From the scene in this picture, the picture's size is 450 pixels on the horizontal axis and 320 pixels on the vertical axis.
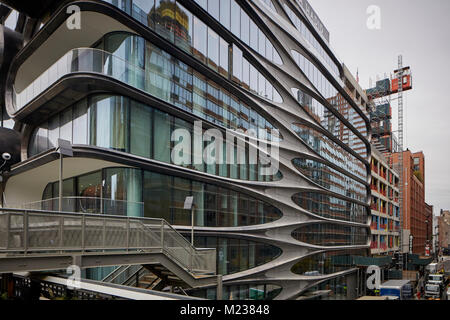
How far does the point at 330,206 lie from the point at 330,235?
11.2ft

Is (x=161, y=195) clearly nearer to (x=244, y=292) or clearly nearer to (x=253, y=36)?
(x=244, y=292)

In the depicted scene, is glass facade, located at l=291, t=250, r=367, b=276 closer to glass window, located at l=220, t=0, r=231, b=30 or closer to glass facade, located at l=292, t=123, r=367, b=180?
glass facade, located at l=292, t=123, r=367, b=180

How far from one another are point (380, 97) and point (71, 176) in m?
81.3

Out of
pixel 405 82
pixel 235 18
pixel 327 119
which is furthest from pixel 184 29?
pixel 405 82

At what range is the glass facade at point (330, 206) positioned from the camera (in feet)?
125

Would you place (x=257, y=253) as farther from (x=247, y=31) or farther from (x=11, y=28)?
(x=11, y=28)

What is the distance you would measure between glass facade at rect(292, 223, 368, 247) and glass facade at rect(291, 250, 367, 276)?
46.6 inches

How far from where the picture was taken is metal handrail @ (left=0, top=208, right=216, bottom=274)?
911 cm

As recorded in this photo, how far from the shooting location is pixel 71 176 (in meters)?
20.9

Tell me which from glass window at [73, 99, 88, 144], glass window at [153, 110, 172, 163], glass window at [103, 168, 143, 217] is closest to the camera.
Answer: glass window at [103, 168, 143, 217]

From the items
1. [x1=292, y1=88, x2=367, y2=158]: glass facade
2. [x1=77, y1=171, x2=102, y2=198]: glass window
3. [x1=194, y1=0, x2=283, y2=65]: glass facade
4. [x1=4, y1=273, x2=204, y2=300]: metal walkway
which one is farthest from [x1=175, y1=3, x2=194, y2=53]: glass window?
[x1=292, y1=88, x2=367, y2=158]: glass facade

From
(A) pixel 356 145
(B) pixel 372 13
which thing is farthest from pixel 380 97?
(B) pixel 372 13

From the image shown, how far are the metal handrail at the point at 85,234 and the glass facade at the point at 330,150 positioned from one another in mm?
25624

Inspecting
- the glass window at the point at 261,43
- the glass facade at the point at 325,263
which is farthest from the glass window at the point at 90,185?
the glass facade at the point at 325,263
